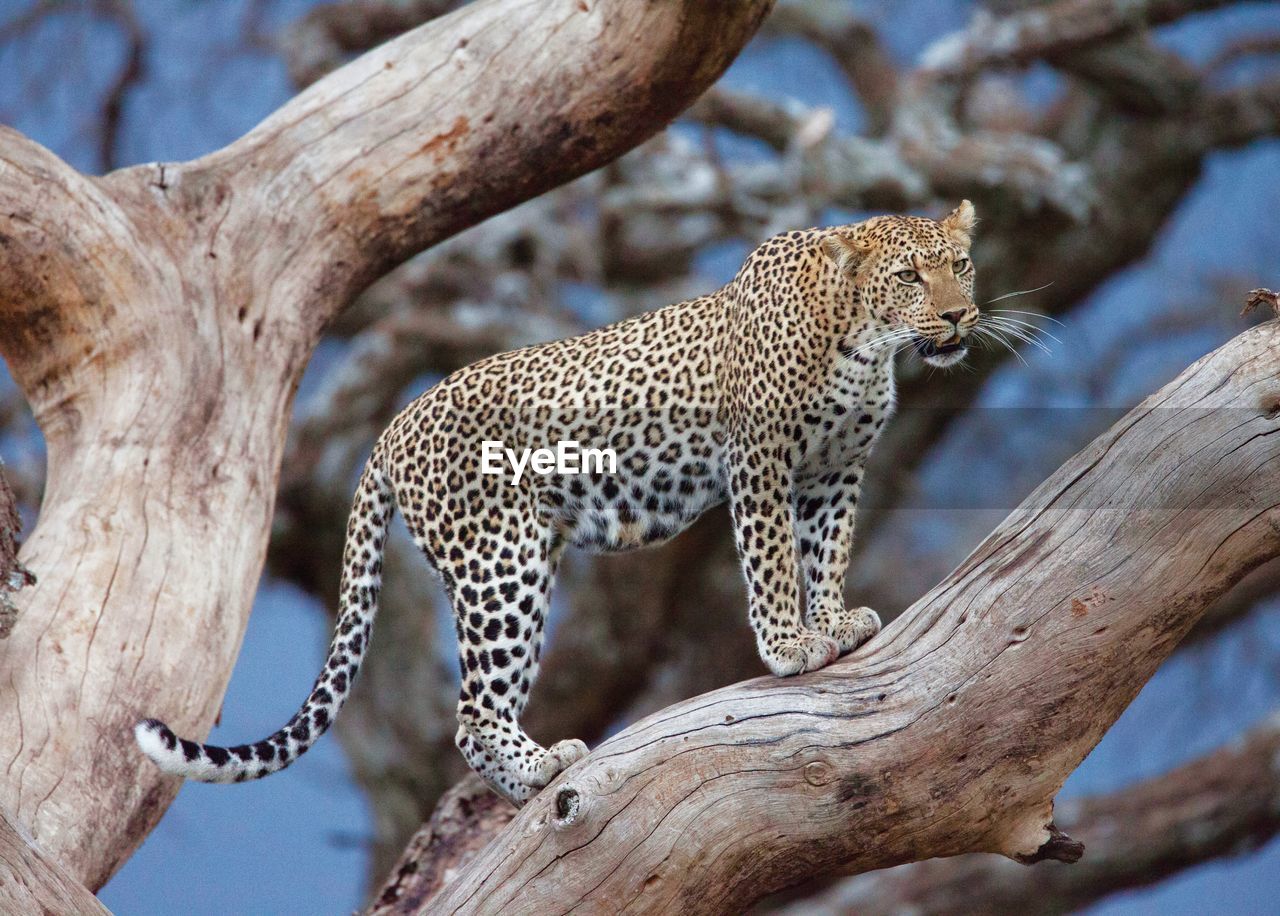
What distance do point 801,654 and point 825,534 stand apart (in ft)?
1.90

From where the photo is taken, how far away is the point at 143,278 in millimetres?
6059

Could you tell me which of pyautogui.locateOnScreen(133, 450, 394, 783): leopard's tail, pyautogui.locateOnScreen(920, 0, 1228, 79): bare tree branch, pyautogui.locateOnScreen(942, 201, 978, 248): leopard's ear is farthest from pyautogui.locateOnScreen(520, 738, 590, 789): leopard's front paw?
pyautogui.locateOnScreen(920, 0, 1228, 79): bare tree branch

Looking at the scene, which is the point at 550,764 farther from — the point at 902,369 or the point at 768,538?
the point at 902,369

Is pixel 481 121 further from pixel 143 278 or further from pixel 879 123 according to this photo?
pixel 879 123

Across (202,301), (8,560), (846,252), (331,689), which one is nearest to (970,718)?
(846,252)

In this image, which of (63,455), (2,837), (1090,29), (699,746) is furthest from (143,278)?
(1090,29)

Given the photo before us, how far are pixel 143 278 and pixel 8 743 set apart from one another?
186 cm

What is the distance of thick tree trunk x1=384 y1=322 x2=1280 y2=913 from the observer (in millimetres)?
4586

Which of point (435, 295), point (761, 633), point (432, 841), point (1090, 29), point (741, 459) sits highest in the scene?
point (1090, 29)

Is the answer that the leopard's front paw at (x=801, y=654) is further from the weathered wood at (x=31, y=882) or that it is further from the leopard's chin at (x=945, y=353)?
the weathered wood at (x=31, y=882)

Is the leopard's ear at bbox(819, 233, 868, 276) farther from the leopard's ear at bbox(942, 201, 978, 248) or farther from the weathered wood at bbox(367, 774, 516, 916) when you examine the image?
the weathered wood at bbox(367, 774, 516, 916)

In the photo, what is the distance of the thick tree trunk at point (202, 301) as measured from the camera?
5.45 metres

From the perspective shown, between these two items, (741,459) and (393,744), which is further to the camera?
(393,744)

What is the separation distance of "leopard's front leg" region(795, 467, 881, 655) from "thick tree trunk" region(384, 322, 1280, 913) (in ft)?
1.74
